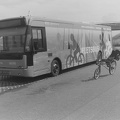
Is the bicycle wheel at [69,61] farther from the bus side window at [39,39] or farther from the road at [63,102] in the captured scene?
the road at [63,102]

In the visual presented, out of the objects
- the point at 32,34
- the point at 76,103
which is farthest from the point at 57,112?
the point at 32,34

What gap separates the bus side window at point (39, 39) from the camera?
8.79 m

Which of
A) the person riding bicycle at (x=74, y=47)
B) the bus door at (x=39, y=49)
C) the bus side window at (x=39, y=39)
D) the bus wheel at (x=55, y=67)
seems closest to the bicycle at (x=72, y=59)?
the person riding bicycle at (x=74, y=47)

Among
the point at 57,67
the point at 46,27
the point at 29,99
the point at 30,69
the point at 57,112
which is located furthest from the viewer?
the point at 57,67

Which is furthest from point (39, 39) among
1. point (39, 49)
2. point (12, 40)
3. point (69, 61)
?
point (69, 61)

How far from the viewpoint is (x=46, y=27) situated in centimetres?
955

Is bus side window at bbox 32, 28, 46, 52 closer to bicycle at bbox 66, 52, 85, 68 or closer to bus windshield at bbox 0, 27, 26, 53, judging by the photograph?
bus windshield at bbox 0, 27, 26, 53

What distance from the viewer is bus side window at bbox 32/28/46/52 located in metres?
8.79

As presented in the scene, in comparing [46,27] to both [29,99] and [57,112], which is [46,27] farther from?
[57,112]

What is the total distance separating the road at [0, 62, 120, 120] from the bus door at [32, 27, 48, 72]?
4.37 feet

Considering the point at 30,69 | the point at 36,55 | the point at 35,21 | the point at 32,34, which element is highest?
the point at 35,21

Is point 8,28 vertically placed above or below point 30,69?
above

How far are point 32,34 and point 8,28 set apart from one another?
1139mm

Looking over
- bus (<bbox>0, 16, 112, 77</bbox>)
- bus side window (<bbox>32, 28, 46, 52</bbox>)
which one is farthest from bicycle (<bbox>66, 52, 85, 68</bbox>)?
bus side window (<bbox>32, 28, 46, 52</bbox>)
